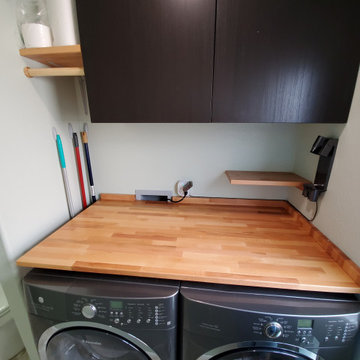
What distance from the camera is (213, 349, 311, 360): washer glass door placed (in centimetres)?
68

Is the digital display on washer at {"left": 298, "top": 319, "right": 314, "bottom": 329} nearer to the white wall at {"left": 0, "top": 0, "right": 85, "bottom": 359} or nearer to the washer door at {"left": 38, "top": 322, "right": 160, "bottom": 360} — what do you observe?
the washer door at {"left": 38, "top": 322, "right": 160, "bottom": 360}

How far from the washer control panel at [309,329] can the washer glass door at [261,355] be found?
65 millimetres

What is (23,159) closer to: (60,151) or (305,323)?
(60,151)

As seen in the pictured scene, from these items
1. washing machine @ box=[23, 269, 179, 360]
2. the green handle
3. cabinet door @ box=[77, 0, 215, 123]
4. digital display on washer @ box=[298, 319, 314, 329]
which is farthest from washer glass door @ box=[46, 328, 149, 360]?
cabinet door @ box=[77, 0, 215, 123]

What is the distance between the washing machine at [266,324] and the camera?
0.64 metres

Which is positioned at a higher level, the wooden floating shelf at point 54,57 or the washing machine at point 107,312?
the wooden floating shelf at point 54,57

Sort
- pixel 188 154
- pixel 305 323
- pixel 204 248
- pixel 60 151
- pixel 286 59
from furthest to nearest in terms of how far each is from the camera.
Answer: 1. pixel 188 154
2. pixel 60 151
3. pixel 204 248
4. pixel 286 59
5. pixel 305 323

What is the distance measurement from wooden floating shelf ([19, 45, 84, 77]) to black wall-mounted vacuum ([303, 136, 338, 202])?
1150 mm

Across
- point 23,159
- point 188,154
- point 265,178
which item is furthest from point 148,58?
point 265,178

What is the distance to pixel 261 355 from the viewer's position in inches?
27.9

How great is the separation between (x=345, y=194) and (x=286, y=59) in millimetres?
602

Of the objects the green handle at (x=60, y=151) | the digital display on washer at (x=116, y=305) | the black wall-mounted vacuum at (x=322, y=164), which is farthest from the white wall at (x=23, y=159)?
the black wall-mounted vacuum at (x=322, y=164)

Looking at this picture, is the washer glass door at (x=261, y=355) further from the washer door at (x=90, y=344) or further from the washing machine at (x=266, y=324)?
the washer door at (x=90, y=344)

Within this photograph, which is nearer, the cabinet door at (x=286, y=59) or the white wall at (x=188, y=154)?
the cabinet door at (x=286, y=59)
